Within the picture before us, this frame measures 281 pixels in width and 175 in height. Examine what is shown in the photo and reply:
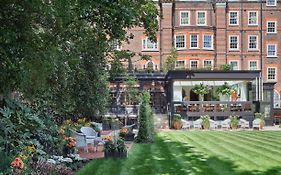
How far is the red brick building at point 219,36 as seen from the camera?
156 feet

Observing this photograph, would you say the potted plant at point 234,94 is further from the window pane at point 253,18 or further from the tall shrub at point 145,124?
the tall shrub at point 145,124

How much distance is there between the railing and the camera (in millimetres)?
31078

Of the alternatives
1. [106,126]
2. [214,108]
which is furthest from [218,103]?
[106,126]

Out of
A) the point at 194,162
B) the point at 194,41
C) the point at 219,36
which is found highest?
the point at 219,36

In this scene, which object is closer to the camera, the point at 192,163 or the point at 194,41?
the point at 192,163

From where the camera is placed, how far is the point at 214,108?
31.3 metres

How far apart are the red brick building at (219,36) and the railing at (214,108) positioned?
1560 centimetres

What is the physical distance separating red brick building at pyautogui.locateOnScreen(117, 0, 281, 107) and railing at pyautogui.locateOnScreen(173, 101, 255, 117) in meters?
15.6

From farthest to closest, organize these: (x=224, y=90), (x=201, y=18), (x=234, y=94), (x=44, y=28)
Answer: (x=201, y=18), (x=234, y=94), (x=224, y=90), (x=44, y=28)

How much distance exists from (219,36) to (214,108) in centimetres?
1869

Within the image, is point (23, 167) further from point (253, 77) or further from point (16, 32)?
point (253, 77)

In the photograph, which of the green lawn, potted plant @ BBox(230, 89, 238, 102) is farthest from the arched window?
the green lawn

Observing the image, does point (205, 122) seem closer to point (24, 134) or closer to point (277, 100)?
point (24, 134)

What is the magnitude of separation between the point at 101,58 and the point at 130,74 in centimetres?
1469
